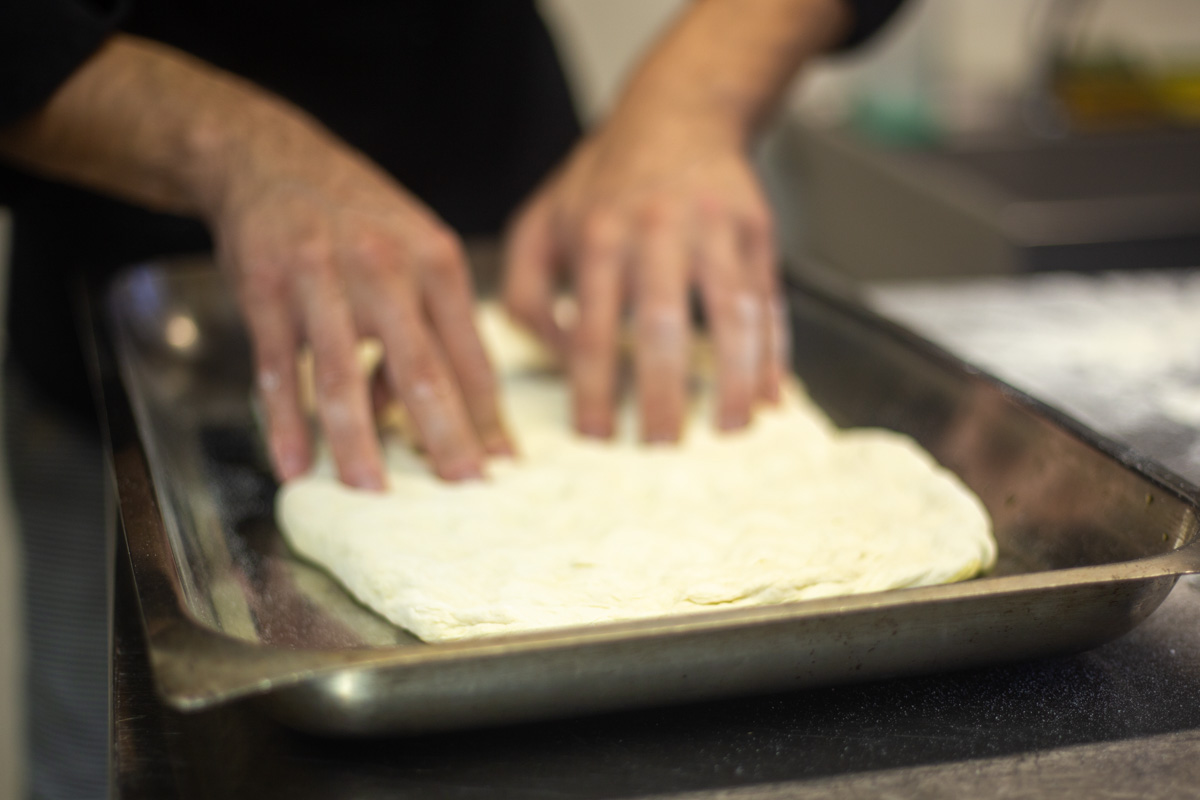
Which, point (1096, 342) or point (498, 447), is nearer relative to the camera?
point (498, 447)

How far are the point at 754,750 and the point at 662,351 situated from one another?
0.49 meters

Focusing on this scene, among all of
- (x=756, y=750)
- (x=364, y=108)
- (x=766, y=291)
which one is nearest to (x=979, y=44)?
(x=364, y=108)

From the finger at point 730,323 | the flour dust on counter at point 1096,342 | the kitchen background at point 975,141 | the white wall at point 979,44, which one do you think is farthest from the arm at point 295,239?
the white wall at point 979,44

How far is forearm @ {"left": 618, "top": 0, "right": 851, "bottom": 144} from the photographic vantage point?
3.67ft

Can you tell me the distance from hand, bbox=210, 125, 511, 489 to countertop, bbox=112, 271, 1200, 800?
30 centimetres

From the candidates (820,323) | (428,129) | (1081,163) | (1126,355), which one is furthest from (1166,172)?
(428,129)

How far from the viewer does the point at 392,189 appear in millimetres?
902

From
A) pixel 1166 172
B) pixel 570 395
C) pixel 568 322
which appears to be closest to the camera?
pixel 570 395

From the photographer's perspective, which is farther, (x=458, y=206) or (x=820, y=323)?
(x=458, y=206)

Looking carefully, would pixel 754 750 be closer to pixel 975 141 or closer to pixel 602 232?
pixel 602 232

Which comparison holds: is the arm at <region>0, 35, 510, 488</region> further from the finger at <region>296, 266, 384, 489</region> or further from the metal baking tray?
the metal baking tray

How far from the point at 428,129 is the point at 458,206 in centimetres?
11

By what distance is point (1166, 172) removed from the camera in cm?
222

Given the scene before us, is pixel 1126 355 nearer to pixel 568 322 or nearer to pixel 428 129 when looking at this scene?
pixel 568 322
